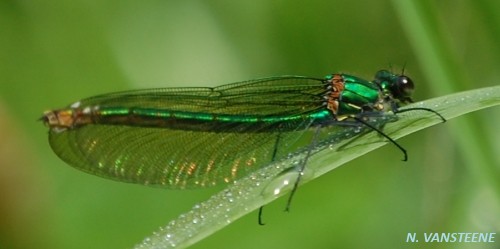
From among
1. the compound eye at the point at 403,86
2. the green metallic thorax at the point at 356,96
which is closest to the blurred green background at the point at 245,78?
the compound eye at the point at 403,86

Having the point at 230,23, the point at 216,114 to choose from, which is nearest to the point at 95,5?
the point at 230,23

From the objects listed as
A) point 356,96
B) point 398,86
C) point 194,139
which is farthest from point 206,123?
point 398,86

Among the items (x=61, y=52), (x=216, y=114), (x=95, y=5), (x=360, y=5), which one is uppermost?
(x=360, y=5)

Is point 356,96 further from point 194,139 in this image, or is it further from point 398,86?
point 194,139

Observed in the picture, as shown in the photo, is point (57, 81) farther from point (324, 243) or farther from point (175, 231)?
point (175, 231)

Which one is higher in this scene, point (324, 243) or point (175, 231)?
point (324, 243)

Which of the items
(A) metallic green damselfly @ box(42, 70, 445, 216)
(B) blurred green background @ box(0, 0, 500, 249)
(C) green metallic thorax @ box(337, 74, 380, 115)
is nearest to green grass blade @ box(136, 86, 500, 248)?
(B) blurred green background @ box(0, 0, 500, 249)

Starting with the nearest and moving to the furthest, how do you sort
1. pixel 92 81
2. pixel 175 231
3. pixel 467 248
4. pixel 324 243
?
pixel 175 231 < pixel 467 248 < pixel 324 243 < pixel 92 81
